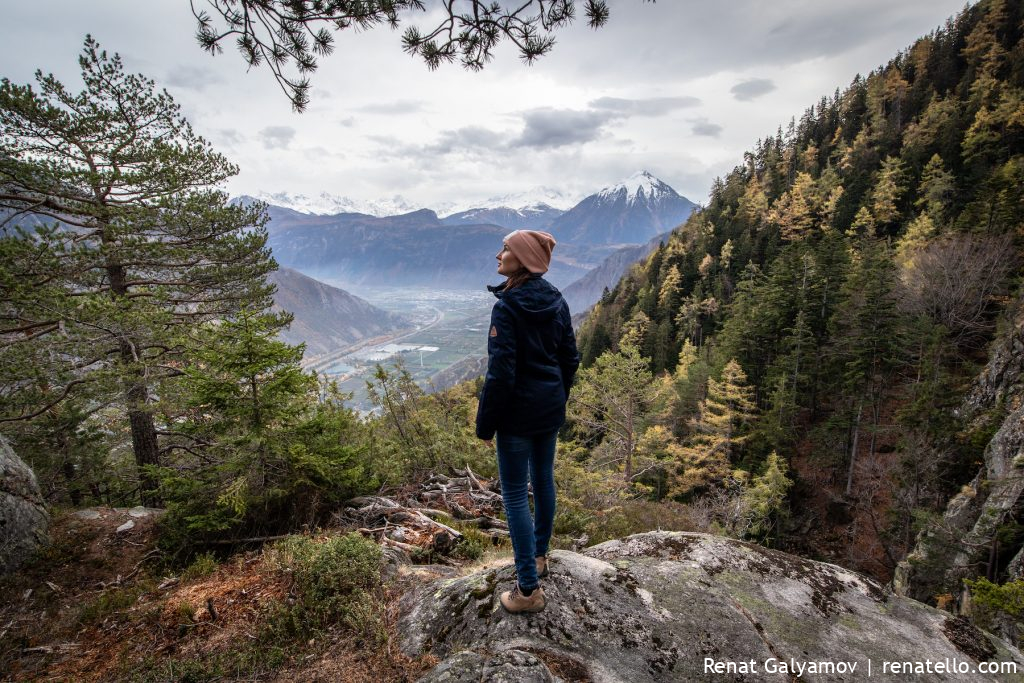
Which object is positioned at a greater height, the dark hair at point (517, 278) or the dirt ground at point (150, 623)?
the dark hair at point (517, 278)

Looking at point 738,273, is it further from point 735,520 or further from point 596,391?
point 596,391

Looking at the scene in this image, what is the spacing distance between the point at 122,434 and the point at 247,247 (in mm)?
5645

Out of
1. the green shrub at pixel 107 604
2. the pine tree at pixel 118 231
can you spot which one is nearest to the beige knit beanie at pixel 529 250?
the green shrub at pixel 107 604

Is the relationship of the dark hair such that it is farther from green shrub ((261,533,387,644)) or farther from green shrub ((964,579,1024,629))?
green shrub ((964,579,1024,629))

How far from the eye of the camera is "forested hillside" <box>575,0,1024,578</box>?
893 inches

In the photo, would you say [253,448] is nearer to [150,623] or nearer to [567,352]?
[150,623]

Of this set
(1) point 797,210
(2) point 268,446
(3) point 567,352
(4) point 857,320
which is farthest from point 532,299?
(1) point 797,210

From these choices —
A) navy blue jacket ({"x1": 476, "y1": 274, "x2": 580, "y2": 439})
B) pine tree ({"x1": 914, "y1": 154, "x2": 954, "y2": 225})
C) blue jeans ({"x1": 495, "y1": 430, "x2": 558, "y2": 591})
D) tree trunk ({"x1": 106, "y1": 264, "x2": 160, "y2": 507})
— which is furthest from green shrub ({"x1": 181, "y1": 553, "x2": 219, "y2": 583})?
pine tree ({"x1": 914, "y1": 154, "x2": 954, "y2": 225})

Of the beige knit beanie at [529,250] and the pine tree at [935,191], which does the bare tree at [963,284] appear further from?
the beige knit beanie at [529,250]

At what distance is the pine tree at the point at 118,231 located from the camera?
8.19m

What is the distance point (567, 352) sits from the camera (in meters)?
3.21

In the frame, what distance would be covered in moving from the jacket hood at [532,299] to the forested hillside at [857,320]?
16155 mm

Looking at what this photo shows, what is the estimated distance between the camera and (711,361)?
136 ft

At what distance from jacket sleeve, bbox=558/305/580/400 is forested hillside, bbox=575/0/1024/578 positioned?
51.2ft
